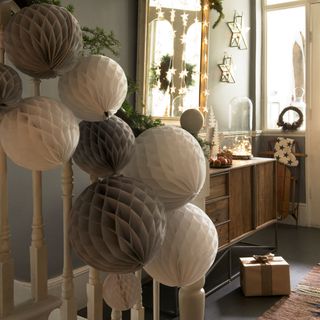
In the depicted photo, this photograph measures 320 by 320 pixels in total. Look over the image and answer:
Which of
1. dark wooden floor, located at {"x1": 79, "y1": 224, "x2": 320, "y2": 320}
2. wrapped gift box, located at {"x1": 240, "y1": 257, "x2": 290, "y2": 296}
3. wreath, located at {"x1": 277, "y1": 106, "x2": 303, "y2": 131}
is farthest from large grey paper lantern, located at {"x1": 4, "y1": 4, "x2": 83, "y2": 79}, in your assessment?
wreath, located at {"x1": 277, "y1": 106, "x2": 303, "y2": 131}

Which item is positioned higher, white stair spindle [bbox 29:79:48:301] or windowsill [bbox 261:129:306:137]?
windowsill [bbox 261:129:306:137]

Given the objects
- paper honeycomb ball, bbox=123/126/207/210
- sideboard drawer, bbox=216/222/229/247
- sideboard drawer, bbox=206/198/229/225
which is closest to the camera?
paper honeycomb ball, bbox=123/126/207/210

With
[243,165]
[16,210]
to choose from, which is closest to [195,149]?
[16,210]

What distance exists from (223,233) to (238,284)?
450 mm

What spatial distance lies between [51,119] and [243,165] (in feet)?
8.57

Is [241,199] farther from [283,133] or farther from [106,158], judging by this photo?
[106,158]

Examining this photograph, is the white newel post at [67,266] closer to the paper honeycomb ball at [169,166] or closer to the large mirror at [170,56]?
the paper honeycomb ball at [169,166]

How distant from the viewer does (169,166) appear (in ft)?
2.36

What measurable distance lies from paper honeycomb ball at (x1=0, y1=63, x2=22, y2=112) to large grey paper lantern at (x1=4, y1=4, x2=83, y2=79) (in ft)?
0.09

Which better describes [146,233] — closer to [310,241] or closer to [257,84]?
[310,241]

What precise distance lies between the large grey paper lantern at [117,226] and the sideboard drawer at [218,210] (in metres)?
2.09

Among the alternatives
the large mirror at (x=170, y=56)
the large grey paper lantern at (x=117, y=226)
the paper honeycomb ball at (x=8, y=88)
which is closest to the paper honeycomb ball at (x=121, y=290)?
the large grey paper lantern at (x=117, y=226)

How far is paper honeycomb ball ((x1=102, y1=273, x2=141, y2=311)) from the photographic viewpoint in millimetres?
778

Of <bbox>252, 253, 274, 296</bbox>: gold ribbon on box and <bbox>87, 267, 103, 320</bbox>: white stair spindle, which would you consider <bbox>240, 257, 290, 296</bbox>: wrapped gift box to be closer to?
<bbox>252, 253, 274, 296</bbox>: gold ribbon on box
